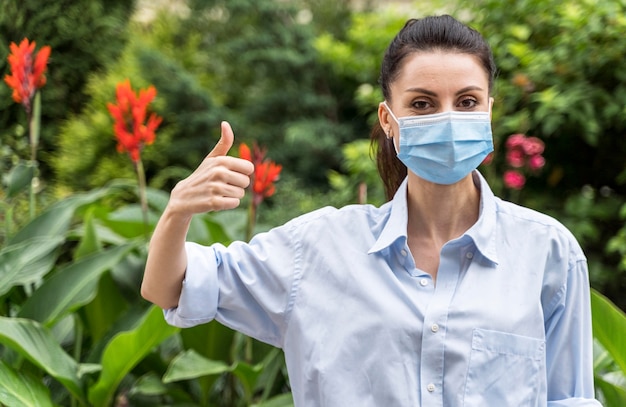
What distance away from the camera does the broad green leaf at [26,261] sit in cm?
265

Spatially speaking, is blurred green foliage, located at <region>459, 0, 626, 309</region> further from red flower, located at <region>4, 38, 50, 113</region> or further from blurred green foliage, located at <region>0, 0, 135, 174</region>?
blurred green foliage, located at <region>0, 0, 135, 174</region>

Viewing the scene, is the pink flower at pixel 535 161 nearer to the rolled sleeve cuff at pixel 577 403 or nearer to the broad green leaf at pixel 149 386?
the broad green leaf at pixel 149 386

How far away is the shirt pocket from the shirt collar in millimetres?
149

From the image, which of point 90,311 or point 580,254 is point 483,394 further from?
point 90,311

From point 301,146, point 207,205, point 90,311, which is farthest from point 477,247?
point 301,146

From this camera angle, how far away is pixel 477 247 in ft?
5.10

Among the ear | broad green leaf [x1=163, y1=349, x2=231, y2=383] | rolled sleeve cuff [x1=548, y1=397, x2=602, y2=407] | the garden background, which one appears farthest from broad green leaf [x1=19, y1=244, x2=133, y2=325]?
rolled sleeve cuff [x1=548, y1=397, x2=602, y2=407]

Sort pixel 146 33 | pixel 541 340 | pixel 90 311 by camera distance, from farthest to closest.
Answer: pixel 146 33, pixel 90 311, pixel 541 340

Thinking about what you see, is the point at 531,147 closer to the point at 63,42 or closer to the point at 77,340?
the point at 77,340

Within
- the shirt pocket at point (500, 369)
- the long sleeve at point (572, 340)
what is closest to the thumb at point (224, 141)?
the shirt pocket at point (500, 369)

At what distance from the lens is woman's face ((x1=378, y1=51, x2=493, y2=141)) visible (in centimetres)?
154

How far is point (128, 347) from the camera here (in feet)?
8.11

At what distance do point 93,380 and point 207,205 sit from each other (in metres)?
1.49

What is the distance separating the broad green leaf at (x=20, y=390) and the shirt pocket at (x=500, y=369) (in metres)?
1.27
